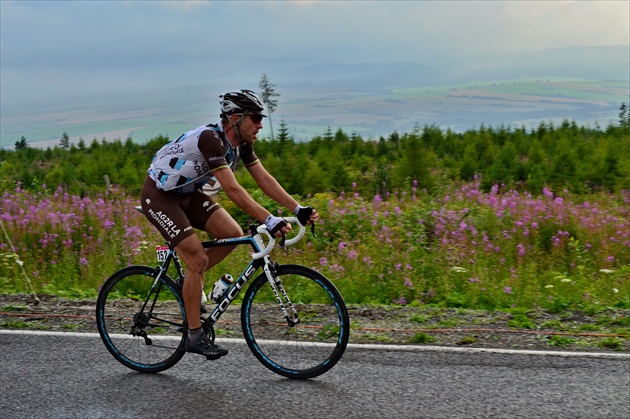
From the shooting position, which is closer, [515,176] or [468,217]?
[468,217]

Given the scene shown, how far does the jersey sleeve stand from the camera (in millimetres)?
5109

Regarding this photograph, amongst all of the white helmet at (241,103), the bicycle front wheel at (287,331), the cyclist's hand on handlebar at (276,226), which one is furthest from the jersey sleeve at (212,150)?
the bicycle front wheel at (287,331)

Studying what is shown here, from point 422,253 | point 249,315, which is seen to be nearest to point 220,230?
point 249,315

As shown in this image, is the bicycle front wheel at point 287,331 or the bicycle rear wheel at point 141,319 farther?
the bicycle rear wheel at point 141,319

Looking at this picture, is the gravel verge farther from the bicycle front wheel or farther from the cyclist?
the cyclist

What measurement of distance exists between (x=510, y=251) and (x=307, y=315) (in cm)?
455

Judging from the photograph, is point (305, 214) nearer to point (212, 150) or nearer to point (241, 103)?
point (212, 150)

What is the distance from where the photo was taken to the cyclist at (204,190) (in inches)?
202

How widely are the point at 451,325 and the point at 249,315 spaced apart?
231 cm

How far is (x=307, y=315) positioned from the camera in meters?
6.60

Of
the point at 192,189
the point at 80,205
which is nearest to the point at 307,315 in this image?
the point at 192,189

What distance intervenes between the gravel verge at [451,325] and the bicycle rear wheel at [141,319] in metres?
0.90

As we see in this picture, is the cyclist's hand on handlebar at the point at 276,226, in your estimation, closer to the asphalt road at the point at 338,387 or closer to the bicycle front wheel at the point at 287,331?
the bicycle front wheel at the point at 287,331

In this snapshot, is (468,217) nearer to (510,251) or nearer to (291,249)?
(510,251)
